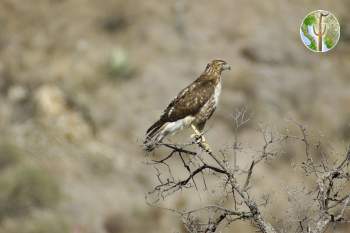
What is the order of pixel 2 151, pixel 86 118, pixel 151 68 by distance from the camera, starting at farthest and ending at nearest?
pixel 151 68
pixel 86 118
pixel 2 151

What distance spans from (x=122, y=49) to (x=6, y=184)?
8535mm

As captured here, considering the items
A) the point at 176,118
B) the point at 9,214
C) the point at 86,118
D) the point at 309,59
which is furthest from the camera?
the point at 309,59

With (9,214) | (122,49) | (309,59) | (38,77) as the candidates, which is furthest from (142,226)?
(309,59)

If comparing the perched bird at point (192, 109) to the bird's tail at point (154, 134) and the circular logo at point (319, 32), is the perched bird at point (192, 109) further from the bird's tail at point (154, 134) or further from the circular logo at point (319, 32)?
the circular logo at point (319, 32)

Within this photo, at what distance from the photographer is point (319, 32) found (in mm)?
11719

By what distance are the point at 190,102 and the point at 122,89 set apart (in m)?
18.3

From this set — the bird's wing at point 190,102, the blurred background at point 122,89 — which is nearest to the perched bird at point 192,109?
the bird's wing at point 190,102

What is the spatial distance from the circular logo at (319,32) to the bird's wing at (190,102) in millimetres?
1360

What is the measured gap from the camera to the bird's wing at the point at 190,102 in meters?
11.3

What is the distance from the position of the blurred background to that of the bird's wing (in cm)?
1149

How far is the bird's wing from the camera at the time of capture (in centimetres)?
1133

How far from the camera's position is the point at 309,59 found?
3238 cm

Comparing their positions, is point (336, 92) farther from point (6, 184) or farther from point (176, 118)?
point (176, 118)

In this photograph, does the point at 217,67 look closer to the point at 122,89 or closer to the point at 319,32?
the point at 319,32
